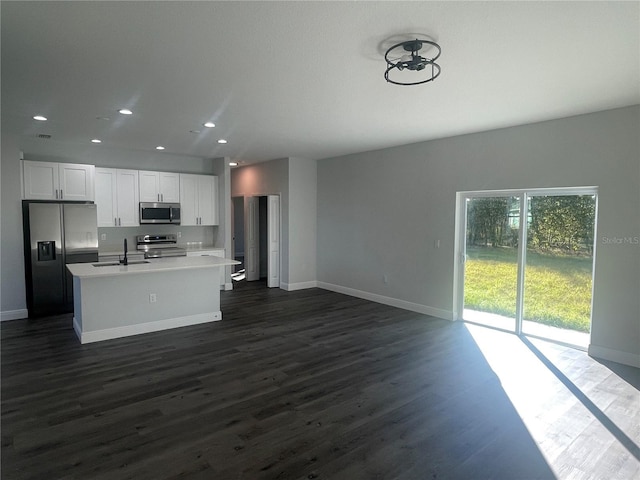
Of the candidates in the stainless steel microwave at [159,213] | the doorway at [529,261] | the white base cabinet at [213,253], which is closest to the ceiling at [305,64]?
the doorway at [529,261]

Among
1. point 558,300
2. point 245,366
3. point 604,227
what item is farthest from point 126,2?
point 558,300

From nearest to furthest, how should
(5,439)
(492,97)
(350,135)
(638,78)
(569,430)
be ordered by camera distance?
(5,439) → (569,430) → (638,78) → (492,97) → (350,135)

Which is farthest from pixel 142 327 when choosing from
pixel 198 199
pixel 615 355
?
pixel 615 355

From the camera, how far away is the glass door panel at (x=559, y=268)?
14.2ft

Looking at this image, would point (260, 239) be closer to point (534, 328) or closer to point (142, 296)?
point (142, 296)

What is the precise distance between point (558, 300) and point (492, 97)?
268 cm

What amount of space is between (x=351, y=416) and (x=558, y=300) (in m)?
3.23

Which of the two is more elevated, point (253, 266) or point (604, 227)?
point (604, 227)

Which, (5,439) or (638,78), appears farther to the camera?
(638,78)

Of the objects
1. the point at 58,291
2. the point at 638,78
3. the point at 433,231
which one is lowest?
the point at 58,291

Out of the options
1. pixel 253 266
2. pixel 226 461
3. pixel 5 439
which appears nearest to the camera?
pixel 226 461

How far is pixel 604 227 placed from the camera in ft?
13.3

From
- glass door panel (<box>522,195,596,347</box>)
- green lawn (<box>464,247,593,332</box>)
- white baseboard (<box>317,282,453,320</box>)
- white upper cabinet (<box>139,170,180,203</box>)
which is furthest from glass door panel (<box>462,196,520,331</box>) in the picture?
white upper cabinet (<box>139,170,180,203</box>)

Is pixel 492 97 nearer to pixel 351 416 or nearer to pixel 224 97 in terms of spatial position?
pixel 224 97
